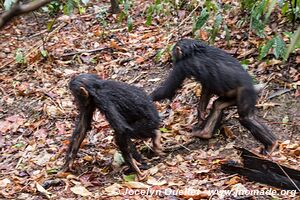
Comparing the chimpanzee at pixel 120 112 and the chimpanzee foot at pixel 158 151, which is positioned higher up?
the chimpanzee at pixel 120 112

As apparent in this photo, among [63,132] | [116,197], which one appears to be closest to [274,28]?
[63,132]

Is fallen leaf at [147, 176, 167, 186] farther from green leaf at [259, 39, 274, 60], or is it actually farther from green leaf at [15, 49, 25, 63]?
green leaf at [15, 49, 25, 63]

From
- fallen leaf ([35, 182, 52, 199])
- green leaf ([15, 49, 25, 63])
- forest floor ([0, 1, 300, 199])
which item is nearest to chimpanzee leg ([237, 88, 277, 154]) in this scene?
forest floor ([0, 1, 300, 199])

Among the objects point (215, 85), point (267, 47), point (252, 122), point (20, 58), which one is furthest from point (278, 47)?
point (20, 58)

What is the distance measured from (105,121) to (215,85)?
1.94m

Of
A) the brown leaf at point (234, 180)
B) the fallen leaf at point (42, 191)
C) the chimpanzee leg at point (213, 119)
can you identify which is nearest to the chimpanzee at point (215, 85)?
the chimpanzee leg at point (213, 119)

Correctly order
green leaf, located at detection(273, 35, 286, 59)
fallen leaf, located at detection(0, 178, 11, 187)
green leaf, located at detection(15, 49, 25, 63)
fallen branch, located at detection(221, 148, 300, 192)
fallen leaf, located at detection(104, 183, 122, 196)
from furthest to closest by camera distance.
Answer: green leaf, located at detection(15, 49, 25, 63) < green leaf, located at detection(273, 35, 286, 59) < fallen leaf, located at detection(0, 178, 11, 187) < fallen leaf, located at detection(104, 183, 122, 196) < fallen branch, located at detection(221, 148, 300, 192)

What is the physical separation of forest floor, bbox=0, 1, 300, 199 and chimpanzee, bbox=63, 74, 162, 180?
240 millimetres

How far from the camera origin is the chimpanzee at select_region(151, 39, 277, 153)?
495cm

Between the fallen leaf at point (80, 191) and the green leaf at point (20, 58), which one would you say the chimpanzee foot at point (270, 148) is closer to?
the fallen leaf at point (80, 191)

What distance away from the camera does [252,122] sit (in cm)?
494

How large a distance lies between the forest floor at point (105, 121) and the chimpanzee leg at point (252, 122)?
0.43 feet

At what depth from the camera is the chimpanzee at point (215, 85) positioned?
495 cm

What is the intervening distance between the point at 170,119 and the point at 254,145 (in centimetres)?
128
